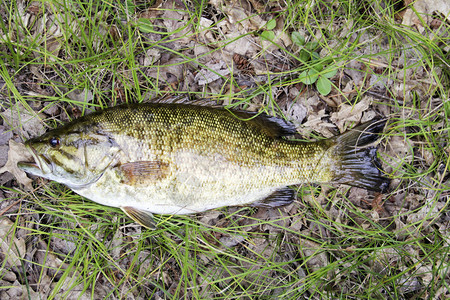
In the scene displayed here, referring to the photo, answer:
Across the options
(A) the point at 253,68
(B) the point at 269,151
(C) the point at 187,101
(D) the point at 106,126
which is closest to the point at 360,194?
(B) the point at 269,151

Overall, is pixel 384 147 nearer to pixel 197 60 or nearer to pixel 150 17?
pixel 197 60

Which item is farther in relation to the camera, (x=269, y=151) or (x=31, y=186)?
(x=31, y=186)

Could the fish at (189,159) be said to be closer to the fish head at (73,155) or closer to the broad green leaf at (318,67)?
the fish head at (73,155)

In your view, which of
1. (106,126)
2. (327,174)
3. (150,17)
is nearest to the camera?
(106,126)

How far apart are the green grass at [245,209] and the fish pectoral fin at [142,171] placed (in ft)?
1.83

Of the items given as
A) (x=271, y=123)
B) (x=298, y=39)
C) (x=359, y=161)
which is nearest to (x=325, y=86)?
(x=298, y=39)

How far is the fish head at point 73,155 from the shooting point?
2.83m

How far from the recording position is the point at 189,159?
9.62 ft

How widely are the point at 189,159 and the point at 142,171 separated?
444 millimetres

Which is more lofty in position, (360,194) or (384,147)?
(384,147)

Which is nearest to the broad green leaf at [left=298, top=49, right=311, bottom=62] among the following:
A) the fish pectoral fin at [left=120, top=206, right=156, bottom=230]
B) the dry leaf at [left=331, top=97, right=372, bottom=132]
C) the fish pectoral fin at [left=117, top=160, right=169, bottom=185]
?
the dry leaf at [left=331, top=97, right=372, bottom=132]

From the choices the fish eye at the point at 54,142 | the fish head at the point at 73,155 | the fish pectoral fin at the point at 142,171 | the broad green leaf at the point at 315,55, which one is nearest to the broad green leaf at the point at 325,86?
the broad green leaf at the point at 315,55

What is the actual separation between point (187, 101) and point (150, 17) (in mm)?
1047

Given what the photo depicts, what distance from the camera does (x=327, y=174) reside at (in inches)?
124
